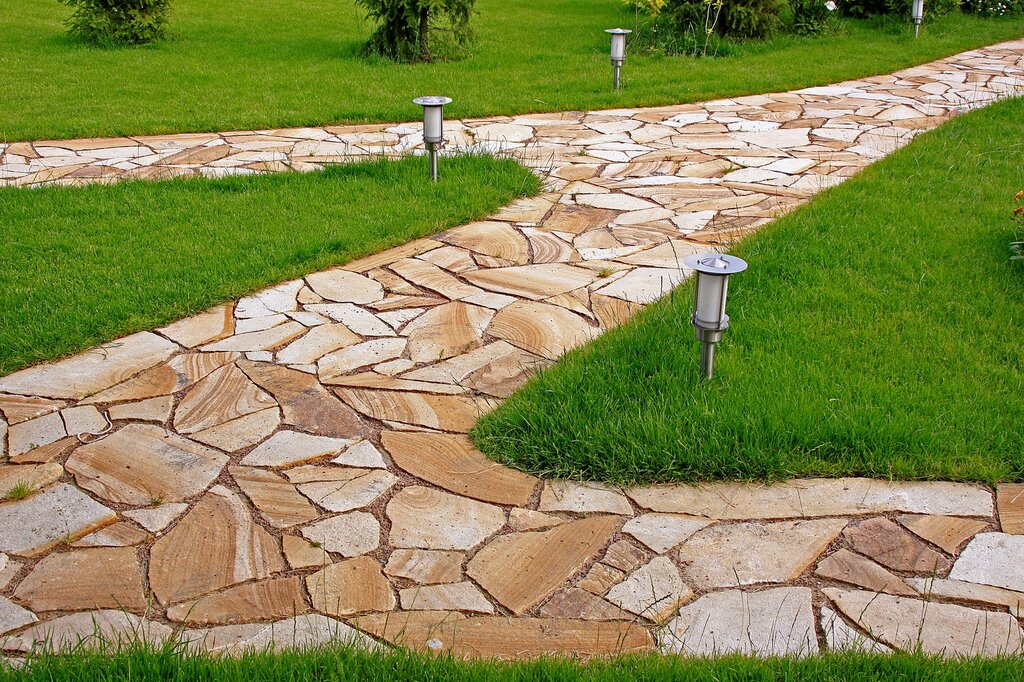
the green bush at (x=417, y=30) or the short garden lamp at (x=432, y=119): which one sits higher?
the green bush at (x=417, y=30)

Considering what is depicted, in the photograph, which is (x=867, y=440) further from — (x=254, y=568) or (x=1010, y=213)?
(x=1010, y=213)

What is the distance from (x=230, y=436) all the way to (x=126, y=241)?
242 centimetres

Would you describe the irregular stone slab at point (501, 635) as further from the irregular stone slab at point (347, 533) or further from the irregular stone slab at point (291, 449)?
the irregular stone slab at point (291, 449)

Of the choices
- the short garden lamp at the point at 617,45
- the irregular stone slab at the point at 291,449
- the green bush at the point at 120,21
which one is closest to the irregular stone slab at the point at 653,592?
the irregular stone slab at the point at 291,449

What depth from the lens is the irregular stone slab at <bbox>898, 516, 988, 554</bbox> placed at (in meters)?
3.16

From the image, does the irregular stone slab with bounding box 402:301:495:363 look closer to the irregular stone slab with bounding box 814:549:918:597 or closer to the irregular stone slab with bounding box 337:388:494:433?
the irregular stone slab with bounding box 337:388:494:433

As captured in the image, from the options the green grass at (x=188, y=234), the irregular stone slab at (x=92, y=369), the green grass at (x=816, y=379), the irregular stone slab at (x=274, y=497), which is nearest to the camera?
the irregular stone slab at (x=274, y=497)

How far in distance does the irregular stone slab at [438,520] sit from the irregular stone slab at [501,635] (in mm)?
382

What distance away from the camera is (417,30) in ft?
37.3

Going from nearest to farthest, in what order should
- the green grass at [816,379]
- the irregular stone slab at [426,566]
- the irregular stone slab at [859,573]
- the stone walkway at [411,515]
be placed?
1. the stone walkway at [411,515]
2. the irregular stone slab at [859,573]
3. the irregular stone slab at [426,566]
4. the green grass at [816,379]

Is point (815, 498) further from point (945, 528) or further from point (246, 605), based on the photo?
point (246, 605)

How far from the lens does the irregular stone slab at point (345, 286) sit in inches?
204

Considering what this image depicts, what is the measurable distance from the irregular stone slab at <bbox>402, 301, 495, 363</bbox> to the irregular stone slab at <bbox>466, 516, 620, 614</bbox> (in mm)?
1437

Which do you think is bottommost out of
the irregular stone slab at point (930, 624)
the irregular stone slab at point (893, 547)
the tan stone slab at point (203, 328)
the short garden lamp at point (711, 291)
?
the irregular stone slab at point (930, 624)
